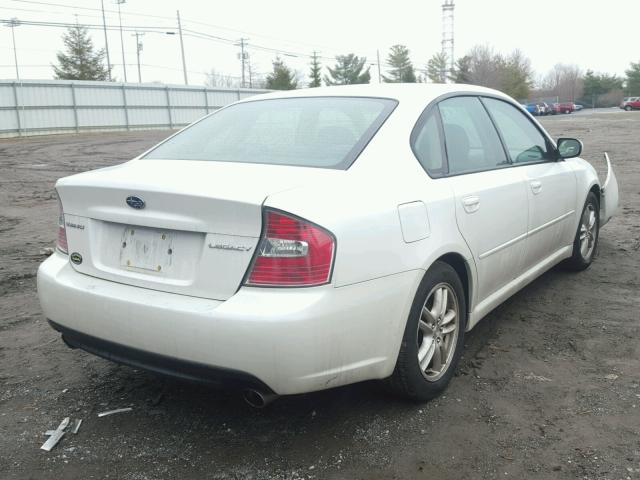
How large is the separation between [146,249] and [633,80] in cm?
9935

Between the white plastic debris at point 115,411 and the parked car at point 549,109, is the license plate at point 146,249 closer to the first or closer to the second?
the white plastic debris at point 115,411

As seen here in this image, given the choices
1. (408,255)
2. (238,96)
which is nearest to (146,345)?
(408,255)

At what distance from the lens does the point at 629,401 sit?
2.95m

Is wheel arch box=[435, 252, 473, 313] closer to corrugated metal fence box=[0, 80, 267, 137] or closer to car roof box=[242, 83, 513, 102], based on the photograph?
car roof box=[242, 83, 513, 102]

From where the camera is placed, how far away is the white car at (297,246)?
7.54 feet

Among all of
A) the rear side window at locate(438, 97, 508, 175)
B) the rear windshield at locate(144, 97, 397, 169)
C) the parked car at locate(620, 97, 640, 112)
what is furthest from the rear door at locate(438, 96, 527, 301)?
the parked car at locate(620, 97, 640, 112)

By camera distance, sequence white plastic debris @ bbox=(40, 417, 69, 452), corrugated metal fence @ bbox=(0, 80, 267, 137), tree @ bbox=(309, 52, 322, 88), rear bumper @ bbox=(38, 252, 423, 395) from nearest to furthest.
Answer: rear bumper @ bbox=(38, 252, 423, 395)
white plastic debris @ bbox=(40, 417, 69, 452)
corrugated metal fence @ bbox=(0, 80, 267, 137)
tree @ bbox=(309, 52, 322, 88)

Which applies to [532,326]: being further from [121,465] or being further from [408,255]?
[121,465]

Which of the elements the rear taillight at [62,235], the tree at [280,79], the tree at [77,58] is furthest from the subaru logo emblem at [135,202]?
the tree at [280,79]

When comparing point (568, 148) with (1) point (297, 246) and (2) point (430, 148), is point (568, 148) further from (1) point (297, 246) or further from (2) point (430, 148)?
(1) point (297, 246)

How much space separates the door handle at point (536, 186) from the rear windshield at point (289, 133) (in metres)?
1.26

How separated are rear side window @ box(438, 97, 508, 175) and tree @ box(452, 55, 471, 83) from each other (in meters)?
Answer: 82.5

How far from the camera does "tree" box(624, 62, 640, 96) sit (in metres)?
86.9

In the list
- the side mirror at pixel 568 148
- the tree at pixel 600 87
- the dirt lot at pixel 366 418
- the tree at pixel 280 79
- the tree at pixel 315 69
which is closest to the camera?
the dirt lot at pixel 366 418
